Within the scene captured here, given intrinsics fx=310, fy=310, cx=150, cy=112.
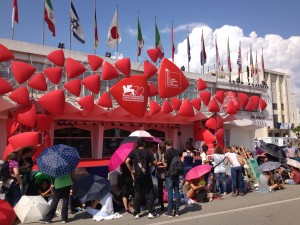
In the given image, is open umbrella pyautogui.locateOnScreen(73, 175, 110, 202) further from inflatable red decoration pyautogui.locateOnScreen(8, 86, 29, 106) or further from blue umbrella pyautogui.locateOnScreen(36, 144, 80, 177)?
inflatable red decoration pyautogui.locateOnScreen(8, 86, 29, 106)

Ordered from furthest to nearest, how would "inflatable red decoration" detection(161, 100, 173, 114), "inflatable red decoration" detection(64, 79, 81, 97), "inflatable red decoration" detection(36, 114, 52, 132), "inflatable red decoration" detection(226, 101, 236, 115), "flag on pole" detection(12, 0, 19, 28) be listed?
1. "inflatable red decoration" detection(226, 101, 236, 115)
2. "inflatable red decoration" detection(161, 100, 173, 114)
3. "flag on pole" detection(12, 0, 19, 28)
4. "inflatable red decoration" detection(36, 114, 52, 132)
5. "inflatable red decoration" detection(64, 79, 81, 97)

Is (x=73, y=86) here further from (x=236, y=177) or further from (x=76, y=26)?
(x=236, y=177)

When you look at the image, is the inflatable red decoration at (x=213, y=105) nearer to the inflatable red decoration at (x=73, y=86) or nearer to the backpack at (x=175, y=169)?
the inflatable red decoration at (x=73, y=86)

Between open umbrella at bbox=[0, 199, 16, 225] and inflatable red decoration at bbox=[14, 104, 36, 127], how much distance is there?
8.41 metres

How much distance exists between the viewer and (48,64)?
705 inches

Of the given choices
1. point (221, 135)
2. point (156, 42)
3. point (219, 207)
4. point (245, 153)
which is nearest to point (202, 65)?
point (156, 42)

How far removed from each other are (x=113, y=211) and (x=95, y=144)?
44.1ft

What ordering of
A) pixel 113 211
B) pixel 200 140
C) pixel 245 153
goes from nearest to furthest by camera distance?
pixel 113 211 < pixel 245 153 < pixel 200 140

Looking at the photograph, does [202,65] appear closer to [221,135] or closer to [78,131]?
[221,135]

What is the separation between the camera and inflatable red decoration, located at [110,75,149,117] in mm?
15461

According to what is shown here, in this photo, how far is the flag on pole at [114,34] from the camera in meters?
20.4

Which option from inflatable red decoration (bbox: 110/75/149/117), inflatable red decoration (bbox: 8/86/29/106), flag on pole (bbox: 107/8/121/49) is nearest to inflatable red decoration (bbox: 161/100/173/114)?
inflatable red decoration (bbox: 110/75/149/117)

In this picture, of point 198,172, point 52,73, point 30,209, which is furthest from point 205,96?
point 30,209

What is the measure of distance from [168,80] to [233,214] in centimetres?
1095
